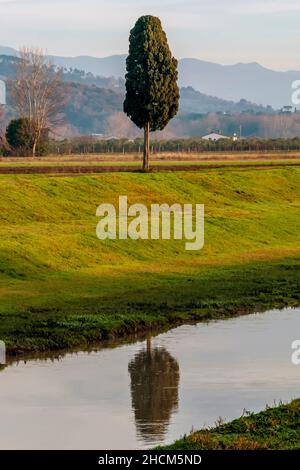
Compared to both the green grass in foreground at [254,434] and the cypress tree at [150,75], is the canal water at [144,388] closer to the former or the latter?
the green grass in foreground at [254,434]

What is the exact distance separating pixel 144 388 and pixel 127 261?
21.7 metres

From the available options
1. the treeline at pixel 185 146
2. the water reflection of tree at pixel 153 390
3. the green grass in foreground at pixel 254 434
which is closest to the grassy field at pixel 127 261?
the water reflection of tree at pixel 153 390

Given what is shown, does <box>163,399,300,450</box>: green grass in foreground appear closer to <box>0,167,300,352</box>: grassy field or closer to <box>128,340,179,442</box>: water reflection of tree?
<box>128,340,179,442</box>: water reflection of tree

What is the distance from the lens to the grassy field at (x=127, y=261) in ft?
112

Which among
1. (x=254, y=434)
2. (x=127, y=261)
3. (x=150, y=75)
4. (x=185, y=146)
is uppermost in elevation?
(x=150, y=75)

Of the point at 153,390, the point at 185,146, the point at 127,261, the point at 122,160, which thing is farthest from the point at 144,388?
the point at 185,146

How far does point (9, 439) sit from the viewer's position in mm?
21047

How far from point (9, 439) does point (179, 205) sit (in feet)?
144

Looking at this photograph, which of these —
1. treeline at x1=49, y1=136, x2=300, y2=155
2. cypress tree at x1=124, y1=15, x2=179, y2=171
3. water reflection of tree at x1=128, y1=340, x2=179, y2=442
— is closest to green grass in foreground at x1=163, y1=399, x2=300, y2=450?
water reflection of tree at x1=128, y1=340, x2=179, y2=442

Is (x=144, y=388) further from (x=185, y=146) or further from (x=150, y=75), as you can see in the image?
(x=185, y=146)

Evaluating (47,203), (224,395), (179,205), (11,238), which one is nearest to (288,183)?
(179,205)

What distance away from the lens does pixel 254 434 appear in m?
20.6

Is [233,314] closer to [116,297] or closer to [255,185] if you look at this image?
[116,297]

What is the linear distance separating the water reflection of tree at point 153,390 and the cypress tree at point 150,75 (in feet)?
144
